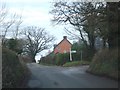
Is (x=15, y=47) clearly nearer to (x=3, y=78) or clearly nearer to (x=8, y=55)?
(x=8, y=55)

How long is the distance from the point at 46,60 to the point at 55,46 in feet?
127

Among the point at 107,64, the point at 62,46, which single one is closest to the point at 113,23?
the point at 107,64

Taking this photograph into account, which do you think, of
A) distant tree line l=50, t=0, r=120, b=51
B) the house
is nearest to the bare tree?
distant tree line l=50, t=0, r=120, b=51

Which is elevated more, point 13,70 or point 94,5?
point 94,5

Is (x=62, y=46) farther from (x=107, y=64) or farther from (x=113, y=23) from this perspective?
(x=113, y=23)

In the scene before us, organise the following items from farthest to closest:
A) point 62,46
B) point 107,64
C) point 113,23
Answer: point 62,46, point 107,64, point 113,23

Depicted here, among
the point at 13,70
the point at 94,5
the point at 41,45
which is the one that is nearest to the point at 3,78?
the point at 13,70

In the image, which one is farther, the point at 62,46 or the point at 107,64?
the point at 62,46

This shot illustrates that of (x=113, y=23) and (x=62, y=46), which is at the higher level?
(x=113, y=23)

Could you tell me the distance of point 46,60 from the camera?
6812cm

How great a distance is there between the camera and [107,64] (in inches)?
845

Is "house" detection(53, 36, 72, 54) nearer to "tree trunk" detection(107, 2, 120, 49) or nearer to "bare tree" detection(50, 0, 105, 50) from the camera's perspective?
"bare tree" detection(50, 0, 105, 50)

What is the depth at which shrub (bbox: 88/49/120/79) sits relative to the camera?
19.7m

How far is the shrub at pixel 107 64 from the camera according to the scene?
1970 cm
